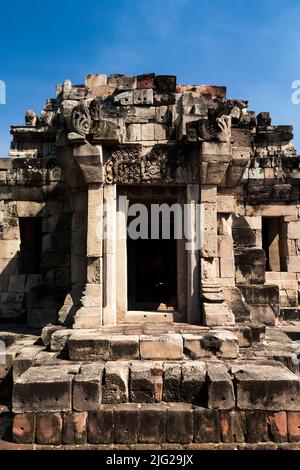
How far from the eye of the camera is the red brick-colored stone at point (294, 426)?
4816mm

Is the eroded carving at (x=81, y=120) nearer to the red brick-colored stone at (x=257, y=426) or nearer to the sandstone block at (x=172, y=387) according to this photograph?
the sandstone block at (x=172, y=387)

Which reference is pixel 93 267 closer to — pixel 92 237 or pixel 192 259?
pixel 92 237

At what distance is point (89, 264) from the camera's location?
679 cm

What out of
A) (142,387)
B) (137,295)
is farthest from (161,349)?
(137,295)

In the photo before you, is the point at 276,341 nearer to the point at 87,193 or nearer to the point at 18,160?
the point at 87,193

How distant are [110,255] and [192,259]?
150 cm

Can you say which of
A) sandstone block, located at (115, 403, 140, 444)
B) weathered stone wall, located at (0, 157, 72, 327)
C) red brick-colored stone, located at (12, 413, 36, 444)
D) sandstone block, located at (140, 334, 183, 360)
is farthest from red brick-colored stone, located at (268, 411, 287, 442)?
weathered stone wall, located at (0, 157, 72, 327)

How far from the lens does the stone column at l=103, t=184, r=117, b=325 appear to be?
6.81 m

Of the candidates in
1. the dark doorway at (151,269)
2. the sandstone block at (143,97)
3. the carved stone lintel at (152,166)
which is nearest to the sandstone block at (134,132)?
the carved stone lintel at (152,166)

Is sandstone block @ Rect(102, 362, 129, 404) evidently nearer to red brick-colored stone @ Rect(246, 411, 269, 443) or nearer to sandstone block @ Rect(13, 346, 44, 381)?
sandstone block @ Rect(13, 346, 44, 381)

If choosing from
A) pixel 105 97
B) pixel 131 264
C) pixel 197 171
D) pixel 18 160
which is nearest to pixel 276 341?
pixel 197 171

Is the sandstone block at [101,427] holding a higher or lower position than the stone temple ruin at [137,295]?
lower

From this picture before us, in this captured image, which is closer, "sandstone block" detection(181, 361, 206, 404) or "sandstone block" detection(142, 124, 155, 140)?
"sandstone block" detection(181, 361, 206, 404)

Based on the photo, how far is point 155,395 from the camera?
5203mm
